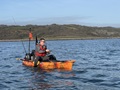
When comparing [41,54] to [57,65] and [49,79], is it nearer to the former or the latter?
[57,65]

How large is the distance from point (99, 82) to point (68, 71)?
558 centimetres

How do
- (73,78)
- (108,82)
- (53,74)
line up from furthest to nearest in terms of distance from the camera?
(53,74)
(73,78)
(108,82)

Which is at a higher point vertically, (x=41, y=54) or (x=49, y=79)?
(x=41, y=54)

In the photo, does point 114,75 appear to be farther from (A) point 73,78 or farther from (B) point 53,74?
(B) point 53,74

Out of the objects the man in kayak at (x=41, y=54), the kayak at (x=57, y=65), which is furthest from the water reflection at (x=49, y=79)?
the man in kayak at (x=41, y=54)

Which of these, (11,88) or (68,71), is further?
(68,71)

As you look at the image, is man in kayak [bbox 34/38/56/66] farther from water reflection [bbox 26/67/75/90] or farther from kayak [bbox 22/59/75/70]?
water reflection [bbox 26/67/75/90]

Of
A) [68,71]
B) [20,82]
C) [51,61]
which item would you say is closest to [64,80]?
[20,82]

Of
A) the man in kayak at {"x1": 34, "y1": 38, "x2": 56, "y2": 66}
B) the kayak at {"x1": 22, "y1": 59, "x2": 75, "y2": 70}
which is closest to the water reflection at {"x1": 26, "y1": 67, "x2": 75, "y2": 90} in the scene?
the kayak at {"x1": 22, "y1": 59, "x2": 75, "y2": 70}

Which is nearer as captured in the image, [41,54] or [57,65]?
[57,65]

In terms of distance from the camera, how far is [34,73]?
1001 inches

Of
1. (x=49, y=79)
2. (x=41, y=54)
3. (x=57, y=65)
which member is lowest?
(x=49, y=79)

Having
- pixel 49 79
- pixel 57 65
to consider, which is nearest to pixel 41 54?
pixel 57 65

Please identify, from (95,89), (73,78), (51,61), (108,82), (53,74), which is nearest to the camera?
(95,89)
